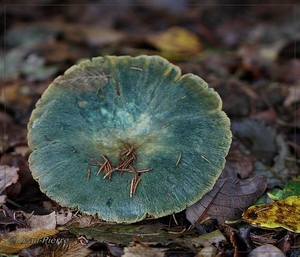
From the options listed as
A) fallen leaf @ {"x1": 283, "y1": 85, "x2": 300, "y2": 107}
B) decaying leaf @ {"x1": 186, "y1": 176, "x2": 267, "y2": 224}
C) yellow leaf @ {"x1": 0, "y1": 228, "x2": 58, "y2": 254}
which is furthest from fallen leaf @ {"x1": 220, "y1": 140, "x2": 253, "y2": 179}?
fallen leaf @ {"x1": 283, "y1": 85, "x2": 300, "y2": 107}

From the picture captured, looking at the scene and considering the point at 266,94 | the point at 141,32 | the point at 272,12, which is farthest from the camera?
the point at 272,12

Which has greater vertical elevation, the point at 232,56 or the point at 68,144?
the point at 68,144

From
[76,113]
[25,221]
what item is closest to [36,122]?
[76,113]

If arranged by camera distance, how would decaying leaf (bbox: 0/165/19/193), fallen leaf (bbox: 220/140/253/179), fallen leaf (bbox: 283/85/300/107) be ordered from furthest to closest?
fallen leaf (bbox: 283/85/300/107) < fallen leaf (bbox: 220/140/253/179) < decaying leaf (bbox: 0/165/19/193)

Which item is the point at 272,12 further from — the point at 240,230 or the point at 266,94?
the point at 240,230

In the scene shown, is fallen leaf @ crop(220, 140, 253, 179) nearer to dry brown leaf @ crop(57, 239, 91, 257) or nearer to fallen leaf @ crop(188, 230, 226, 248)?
fallen leaf @ crop(188, 230, 226, 248)

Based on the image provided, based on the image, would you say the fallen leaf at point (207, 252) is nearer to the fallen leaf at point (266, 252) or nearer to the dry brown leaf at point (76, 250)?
the fallen leaf at point (266, 252)

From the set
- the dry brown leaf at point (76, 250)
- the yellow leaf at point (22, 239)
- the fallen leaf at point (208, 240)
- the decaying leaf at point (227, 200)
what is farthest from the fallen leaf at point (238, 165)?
the yellow leaf at point (22, 239)
